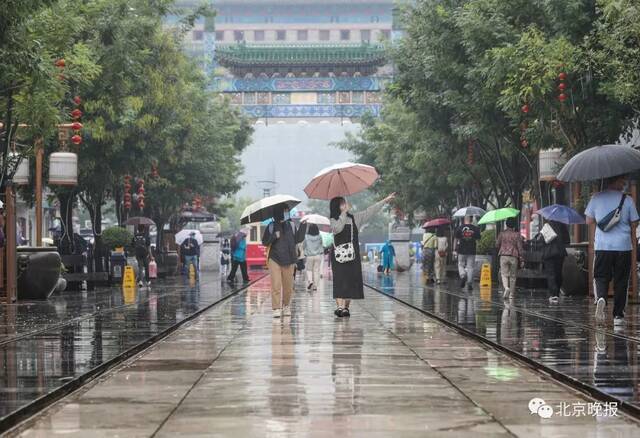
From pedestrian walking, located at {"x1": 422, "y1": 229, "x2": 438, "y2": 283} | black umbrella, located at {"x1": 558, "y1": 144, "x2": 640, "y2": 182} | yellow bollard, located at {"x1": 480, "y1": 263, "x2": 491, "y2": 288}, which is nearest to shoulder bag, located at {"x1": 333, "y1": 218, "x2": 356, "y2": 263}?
black umbrella, located at {"x1": 558, "y1": 144, "x2": 640, "y2": 182}

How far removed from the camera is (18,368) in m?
12.1

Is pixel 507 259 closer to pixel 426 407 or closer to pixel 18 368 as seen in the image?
pixel 18 368

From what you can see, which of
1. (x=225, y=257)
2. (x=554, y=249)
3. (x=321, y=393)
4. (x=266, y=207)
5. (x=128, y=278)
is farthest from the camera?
(x=225, y=257)

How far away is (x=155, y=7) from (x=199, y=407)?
87.3ft

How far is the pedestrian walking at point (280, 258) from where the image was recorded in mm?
20109

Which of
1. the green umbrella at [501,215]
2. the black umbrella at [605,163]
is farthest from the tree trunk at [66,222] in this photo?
the black umbrella at [605,163]

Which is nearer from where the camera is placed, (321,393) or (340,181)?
(321,393)

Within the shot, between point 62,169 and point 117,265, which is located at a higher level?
point 62,169

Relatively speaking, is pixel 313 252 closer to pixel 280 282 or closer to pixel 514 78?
pixel 514 78

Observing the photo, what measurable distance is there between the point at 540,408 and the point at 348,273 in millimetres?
10575

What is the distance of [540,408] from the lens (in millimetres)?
Answer: 9055

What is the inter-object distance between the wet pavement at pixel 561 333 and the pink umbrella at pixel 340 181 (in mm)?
2439

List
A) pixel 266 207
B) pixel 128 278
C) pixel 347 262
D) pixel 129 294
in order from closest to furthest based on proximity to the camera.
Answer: pixel 347 262, pixel 266 207, pixel 129 294, pixel 128 278

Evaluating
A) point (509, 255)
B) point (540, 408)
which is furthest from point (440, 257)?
point (540, 408)
